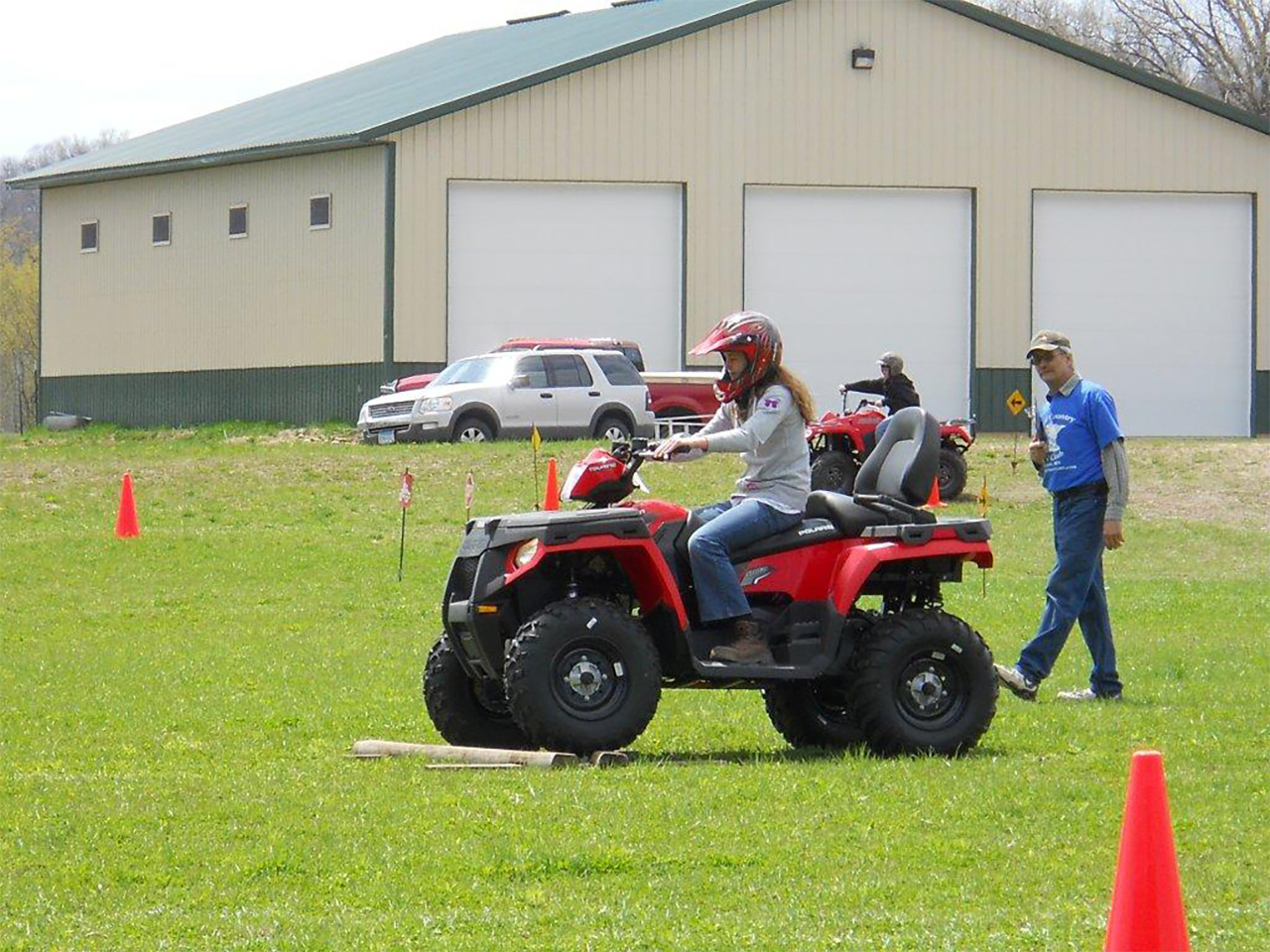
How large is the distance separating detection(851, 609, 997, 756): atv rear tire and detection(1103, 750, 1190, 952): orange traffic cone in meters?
4.50

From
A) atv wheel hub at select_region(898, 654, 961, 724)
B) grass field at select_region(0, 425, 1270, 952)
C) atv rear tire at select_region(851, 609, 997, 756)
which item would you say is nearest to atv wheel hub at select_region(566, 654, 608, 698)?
grass field at select_region(0, 425, 1270, 952)

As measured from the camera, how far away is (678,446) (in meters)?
10.1

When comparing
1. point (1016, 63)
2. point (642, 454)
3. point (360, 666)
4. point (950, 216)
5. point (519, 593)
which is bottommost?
point (360, 666)

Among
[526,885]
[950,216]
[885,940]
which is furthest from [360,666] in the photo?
[950,216]

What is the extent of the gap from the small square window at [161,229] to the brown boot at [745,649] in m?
40.4

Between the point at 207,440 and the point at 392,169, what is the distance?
616cm

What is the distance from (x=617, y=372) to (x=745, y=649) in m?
27.3

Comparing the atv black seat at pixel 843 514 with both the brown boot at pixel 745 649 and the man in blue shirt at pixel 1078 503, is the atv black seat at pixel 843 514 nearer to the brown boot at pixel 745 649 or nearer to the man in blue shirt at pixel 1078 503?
the brown boot at pixel 745 649

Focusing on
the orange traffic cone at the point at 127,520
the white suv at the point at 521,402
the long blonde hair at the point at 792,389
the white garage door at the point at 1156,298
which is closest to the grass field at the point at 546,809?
the long blonde hair at the point at 792,389

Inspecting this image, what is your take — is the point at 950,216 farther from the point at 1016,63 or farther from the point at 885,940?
the point at 885,940

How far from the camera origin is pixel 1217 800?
9172mm

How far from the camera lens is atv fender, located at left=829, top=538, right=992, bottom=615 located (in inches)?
416

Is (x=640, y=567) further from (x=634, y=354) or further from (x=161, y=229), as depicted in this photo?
(x=161, y=229)

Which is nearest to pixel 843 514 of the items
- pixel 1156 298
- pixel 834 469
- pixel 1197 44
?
pixel 834 469
